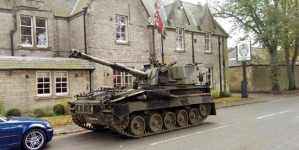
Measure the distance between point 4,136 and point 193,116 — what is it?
22.0 ft

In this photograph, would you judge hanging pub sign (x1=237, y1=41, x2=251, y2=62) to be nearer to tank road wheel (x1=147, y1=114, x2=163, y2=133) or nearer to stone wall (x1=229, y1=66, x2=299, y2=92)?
stone wall (x1=229, y1=66, x2=299, y2=92)

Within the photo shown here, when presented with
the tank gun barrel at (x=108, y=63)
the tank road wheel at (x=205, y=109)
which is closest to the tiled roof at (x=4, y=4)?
the tank gun barrel at (x=108, y=63)

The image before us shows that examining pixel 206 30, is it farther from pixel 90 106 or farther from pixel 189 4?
pixel 90 106

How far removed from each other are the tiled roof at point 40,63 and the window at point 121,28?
9.89ft

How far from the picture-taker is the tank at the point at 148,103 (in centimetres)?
854

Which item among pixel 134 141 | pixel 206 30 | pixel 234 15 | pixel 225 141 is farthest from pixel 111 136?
pixel 234 15

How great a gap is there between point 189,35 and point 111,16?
797cm

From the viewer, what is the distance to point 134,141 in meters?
8.43

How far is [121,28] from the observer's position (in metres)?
18.2

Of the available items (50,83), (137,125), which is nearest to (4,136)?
(137,125)

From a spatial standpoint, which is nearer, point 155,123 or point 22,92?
point 155,123

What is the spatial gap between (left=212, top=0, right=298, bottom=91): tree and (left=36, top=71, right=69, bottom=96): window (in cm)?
1610

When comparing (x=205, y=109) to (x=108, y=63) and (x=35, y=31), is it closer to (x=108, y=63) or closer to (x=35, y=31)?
(x=108, y=63)

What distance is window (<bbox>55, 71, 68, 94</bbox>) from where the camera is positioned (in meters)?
15.2
